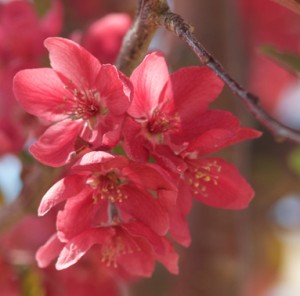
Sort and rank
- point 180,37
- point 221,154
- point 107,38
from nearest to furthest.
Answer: point 180,37 → point 107,38 → point 221,154

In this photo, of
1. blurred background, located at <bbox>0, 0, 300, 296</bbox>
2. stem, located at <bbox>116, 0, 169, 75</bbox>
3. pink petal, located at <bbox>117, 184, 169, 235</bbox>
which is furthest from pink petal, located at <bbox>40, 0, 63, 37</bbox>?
pink petal, located at <bbox>117, 184, 169, 235</bbox>

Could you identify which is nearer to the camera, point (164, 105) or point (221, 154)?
point (164, 105)

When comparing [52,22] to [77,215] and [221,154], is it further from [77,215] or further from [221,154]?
[77,215]

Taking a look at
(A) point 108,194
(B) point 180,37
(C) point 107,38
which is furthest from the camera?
(C) point 107,38

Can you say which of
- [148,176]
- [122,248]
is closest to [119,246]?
[122,248]

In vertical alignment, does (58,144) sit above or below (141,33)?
below

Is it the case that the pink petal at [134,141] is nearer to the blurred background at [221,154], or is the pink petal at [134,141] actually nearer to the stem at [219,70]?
the stem at [219,70]
